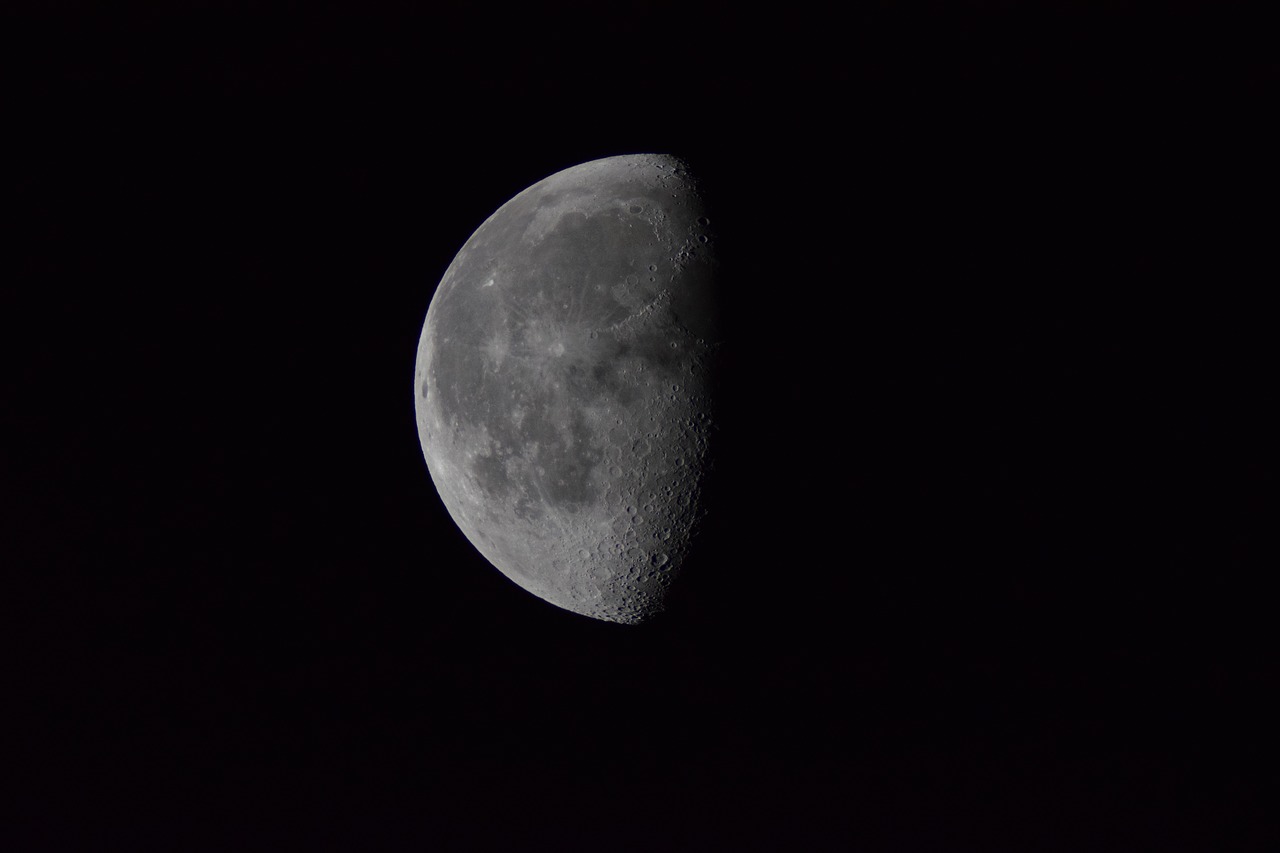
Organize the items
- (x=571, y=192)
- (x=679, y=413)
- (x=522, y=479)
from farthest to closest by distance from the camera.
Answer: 1. (x=571, y=192)
2. (x=522, y=479)
3. (x=679, y=413)

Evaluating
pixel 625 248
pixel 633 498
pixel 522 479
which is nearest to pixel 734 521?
pixel 633 498

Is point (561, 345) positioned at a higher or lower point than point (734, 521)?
higher

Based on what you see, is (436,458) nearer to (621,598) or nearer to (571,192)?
(621,598)

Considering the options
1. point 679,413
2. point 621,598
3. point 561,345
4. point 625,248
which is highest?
point 625,248

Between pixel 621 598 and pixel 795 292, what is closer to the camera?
pixel 795 292

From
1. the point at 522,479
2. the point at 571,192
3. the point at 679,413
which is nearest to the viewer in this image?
the point at 679,413

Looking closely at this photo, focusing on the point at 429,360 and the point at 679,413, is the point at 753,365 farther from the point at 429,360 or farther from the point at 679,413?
the point at 429,360

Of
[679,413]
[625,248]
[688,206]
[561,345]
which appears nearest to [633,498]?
[679,413]
